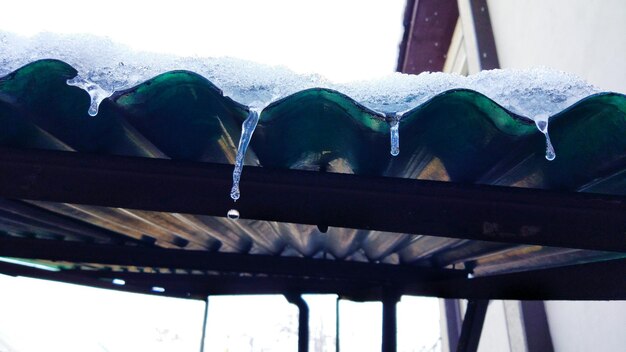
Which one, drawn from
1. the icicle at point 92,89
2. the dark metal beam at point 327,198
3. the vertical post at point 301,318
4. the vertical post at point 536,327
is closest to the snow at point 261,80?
the icicle at point 92,89

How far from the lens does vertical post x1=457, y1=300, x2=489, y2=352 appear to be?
1976 mm

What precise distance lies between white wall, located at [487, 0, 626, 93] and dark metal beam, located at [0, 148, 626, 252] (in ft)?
4.50

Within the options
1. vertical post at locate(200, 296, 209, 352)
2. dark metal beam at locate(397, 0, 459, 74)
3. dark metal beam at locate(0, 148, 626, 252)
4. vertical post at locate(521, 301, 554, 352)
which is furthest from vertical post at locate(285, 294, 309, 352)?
dark metal beam at locate(397, 0, 459, 74)

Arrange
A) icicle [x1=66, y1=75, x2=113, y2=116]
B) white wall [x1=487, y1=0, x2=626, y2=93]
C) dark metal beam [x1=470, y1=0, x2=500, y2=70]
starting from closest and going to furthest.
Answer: icicle [x1=66, y1=75, x2=113, y2=116] < white wall [x1=487, y1=0, x2=626, y2=93] < dark metal beam [x1=470, y1=0, x2=500, y2=70]

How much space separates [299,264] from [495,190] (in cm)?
138

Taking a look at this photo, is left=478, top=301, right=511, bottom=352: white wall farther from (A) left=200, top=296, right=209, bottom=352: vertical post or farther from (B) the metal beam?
(A) left=200, top=296, right=209, bottom=352: vertical post

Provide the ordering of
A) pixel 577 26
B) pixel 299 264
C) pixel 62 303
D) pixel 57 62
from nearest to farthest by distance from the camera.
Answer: pixel 57 62, pixel 299 264, pixel 577 26, pixel 62 303

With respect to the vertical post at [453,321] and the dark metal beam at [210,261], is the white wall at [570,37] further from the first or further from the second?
the vertical post at [453,321]

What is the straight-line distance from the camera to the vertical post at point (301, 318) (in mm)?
2533

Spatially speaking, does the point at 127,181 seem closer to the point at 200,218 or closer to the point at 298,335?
the point at 200,218

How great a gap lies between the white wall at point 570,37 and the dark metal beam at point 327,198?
1371mm

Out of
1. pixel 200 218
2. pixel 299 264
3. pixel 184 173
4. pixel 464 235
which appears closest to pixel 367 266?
pixel 299 264

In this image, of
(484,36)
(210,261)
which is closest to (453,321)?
(484,36)

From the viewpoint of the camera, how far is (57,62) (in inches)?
32.2
